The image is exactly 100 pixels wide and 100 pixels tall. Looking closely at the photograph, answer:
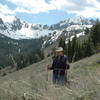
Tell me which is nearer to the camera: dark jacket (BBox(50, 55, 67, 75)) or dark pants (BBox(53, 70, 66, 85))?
dark pants (BBox(53, 70, 66, 85))

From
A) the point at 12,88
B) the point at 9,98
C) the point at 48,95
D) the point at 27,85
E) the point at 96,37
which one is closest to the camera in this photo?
the point at 9,98

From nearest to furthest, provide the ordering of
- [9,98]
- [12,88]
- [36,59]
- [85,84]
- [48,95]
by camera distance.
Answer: [9,98]
[48,95]
[12,88]
[85,84]
[36,59]

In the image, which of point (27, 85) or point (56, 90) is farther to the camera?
point (27, 85)

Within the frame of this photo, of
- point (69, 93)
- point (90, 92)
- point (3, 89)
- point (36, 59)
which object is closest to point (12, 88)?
point (3, 89)

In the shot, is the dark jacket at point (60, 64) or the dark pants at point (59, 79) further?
the dark jacket at point (60, 64)

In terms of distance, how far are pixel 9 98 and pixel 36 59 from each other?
146 metres

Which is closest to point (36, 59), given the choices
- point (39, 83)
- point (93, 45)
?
point (93, 45)

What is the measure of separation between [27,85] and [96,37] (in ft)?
223

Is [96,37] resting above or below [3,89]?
below

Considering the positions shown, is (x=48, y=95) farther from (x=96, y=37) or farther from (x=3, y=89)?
(x=96, y=37)

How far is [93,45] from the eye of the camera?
242 ft

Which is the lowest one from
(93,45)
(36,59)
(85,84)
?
(36,59)

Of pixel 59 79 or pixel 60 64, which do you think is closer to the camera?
pixel 59 79

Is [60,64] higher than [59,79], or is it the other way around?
[60,64]
